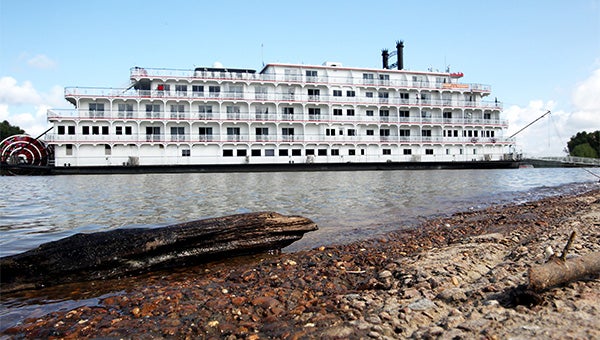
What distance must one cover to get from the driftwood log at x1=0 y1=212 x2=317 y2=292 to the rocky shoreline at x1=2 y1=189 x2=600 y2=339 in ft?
0.99

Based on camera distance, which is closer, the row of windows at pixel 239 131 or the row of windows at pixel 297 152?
the row of windows at pixel 239 131

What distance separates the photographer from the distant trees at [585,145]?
70.8 meters

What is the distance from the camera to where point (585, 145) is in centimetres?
7538

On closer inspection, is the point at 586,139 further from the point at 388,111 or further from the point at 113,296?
the point at 113,296

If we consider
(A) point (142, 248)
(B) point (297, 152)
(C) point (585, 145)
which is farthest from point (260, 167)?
(C) point (585, 145)

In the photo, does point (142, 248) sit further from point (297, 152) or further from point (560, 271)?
point (297, 152)

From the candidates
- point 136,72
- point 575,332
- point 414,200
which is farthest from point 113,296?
point 136,72

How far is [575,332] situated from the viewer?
2.52 m

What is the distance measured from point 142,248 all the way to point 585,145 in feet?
303

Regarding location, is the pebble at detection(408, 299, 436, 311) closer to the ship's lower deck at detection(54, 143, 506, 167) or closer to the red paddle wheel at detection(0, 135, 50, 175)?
the ship's lower deck at detection(54, 143, 506, 167)

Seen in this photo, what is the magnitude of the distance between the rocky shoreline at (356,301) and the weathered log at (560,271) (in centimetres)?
7

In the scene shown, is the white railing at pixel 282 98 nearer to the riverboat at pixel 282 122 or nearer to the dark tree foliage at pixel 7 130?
the riverboat at pixel 282 122

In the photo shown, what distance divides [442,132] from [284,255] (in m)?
42.1

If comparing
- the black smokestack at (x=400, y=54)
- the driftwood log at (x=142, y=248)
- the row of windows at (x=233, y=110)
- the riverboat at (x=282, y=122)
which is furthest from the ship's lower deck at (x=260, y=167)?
the driftwood log at (x=142, y=248)
